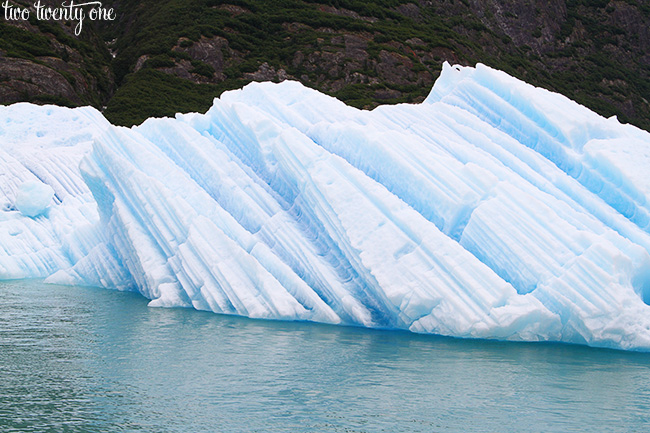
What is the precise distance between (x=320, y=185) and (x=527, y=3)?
78.7 m

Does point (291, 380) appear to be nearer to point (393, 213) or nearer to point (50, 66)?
point (393, 213)

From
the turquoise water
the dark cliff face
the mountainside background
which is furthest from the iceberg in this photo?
the dark cliff face

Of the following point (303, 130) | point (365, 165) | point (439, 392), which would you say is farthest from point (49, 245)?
point (439, 392)

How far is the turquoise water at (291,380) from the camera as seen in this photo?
8273mm

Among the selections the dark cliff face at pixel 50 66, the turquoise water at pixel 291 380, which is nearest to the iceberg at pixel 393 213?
the turquoise water at pixel 291 380

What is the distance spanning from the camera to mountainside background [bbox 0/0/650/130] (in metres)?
51.4

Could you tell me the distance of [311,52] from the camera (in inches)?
2370

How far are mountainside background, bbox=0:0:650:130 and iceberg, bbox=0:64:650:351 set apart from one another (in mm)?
27488

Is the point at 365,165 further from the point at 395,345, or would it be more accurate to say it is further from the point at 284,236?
the point at 395,345

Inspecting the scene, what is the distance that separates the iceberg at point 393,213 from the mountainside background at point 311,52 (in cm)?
2749

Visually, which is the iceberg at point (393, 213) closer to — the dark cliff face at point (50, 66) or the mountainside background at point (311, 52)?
the mountainside background at point (311, 52)

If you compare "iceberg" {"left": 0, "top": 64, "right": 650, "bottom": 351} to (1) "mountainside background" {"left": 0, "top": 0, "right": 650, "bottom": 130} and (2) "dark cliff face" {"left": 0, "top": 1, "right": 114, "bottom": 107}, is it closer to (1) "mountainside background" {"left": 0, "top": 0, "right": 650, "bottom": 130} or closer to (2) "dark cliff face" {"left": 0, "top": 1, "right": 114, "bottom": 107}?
(1) "mountainside background" {"left": 0, "top": 0, "right": 650, "bottom": 130}

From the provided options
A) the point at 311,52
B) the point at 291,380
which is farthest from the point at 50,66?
the point at 291,380

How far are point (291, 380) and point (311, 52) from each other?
52.7 metres
